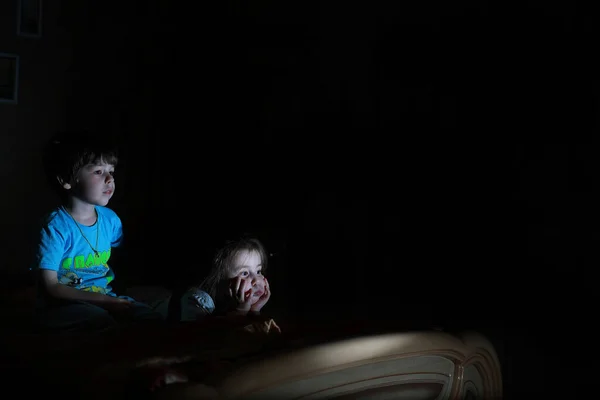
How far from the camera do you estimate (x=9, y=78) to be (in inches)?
132

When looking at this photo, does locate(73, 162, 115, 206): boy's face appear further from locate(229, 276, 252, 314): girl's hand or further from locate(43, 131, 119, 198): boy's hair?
locate(229, 276, 252, 314): girl's hand

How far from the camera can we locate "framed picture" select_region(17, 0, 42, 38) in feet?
11.0

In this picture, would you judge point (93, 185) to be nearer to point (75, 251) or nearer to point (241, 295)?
point (75, 251)

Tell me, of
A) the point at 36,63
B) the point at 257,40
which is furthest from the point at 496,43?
the point at 36,63

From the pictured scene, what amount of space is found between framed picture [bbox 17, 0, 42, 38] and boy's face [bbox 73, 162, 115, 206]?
1.89 m

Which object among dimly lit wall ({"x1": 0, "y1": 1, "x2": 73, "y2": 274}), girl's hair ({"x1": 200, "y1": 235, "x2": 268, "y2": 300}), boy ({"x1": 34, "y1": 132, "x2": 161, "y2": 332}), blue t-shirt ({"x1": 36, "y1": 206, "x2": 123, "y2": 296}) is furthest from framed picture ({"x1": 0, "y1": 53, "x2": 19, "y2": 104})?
girl's hair ({"x1": 200, "y1": 235, "x2": 268, "y2": 300})

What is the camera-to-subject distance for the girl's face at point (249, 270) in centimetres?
158

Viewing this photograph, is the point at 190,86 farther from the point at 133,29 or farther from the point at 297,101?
the point at 297,101

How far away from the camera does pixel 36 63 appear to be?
3.40 m

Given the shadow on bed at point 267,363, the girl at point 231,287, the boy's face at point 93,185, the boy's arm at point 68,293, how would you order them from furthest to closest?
1. the boy's face at point 93,185
2. the boy's arm at point 68,293
3. the girl at point 231,287
4. the shadow on bed at point 267,363

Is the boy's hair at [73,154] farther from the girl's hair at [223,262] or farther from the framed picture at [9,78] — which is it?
Answer: the framed picture at [9,78]

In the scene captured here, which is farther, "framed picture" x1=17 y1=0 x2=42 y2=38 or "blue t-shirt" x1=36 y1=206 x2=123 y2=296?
"framed picture" x1=17 y1=0 x2=42 y2=38

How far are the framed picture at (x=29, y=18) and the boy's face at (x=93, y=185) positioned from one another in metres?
1.89

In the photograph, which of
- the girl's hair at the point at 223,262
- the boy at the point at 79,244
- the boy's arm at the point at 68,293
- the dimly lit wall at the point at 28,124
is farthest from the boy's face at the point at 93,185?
the dimly lit wall at the point at 28,124
